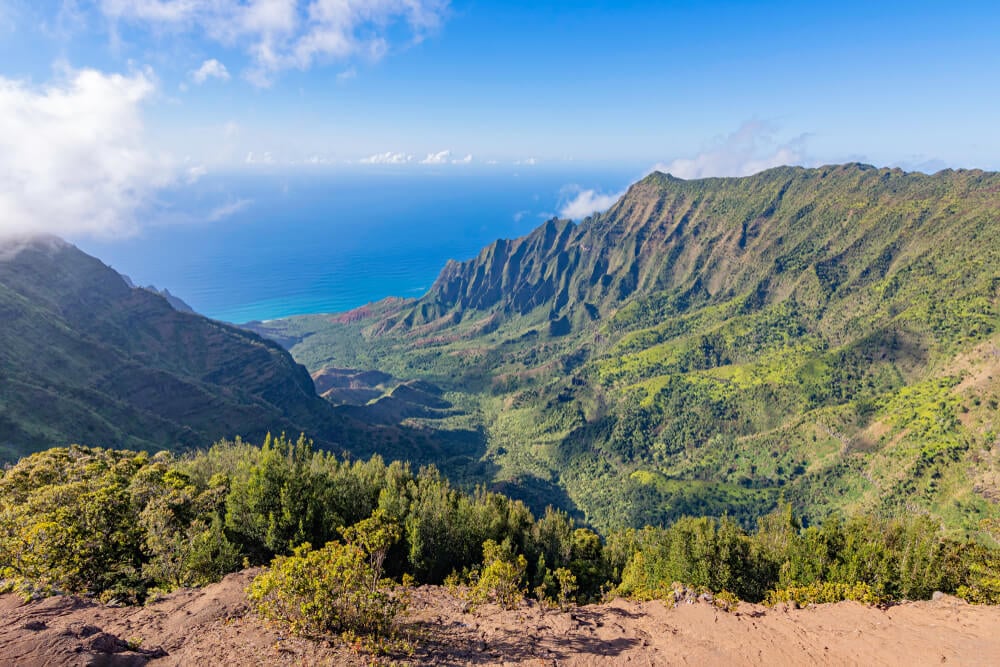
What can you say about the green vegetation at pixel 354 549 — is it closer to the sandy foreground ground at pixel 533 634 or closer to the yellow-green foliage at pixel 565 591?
the yellow-green foliage at pixel 565 591

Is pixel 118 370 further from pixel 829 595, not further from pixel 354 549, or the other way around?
pixel 829 595

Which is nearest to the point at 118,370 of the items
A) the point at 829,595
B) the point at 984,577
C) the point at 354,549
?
the point at 354,549

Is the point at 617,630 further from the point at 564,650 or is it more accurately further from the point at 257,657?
the point at 257,657

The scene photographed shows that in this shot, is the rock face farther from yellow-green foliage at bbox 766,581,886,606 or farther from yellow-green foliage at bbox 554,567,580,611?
yellow-green foliage at bbox 766,581,886,606

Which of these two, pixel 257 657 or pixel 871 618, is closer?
pixel 257 657

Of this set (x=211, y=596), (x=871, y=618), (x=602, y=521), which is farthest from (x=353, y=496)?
(x=602, y=521)

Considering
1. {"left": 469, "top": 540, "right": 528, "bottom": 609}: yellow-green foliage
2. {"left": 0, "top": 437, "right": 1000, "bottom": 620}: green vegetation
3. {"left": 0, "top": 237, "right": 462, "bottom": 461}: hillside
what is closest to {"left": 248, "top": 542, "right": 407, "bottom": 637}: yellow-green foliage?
{"left": 0, "top": 437, "right": 1000, "bottom": 620}: green vegetation
